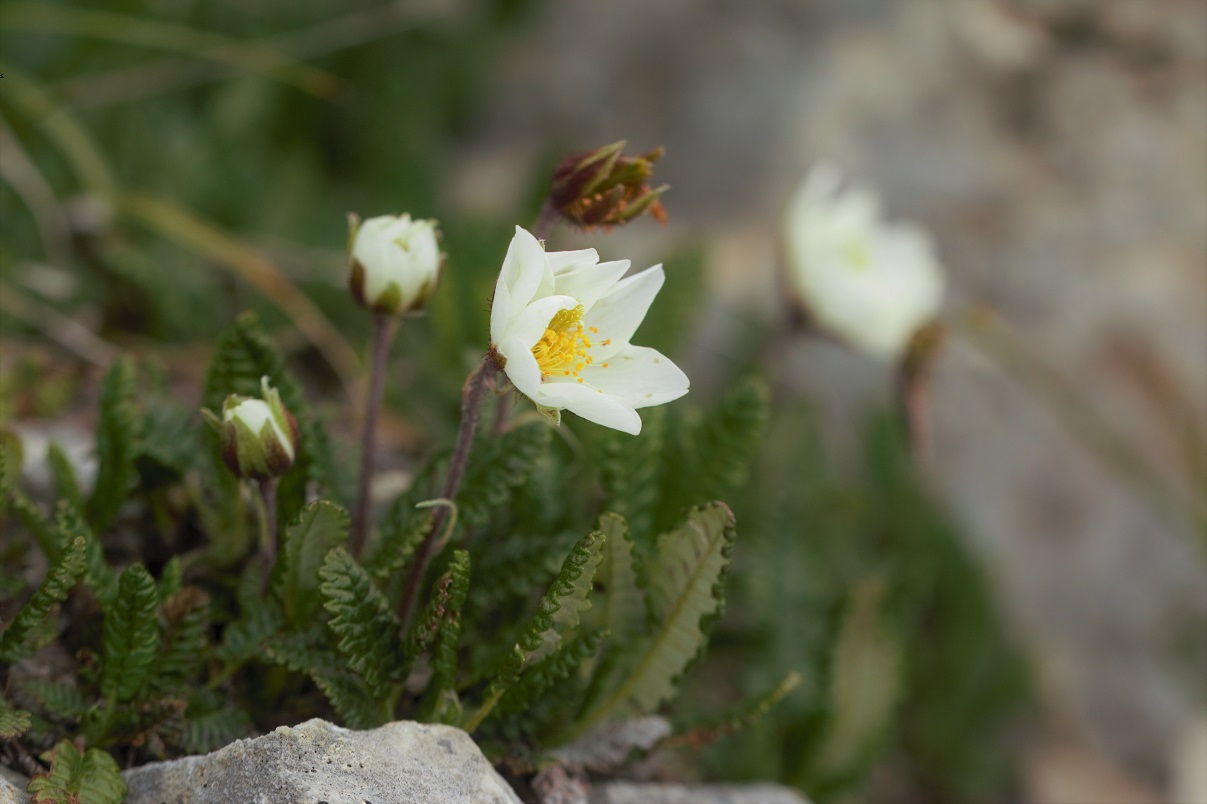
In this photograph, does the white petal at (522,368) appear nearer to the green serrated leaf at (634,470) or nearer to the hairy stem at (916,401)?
the green serrated leaf at (634,470)

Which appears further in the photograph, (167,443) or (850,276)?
(850,276)

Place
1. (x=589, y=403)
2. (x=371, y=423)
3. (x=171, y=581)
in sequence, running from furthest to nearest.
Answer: (x=371, y=423) → (x=171, y=581) → (x=589, y=403)

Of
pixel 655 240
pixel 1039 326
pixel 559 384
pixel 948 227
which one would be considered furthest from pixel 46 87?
pixel 1039 326

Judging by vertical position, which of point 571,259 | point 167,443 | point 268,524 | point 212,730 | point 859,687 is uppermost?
point 571,259

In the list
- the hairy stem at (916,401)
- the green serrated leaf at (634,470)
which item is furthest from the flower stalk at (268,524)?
the hairy stem at (916,401)

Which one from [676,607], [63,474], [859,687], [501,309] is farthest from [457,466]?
[859,687]

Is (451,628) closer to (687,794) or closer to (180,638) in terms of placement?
(180,638)
